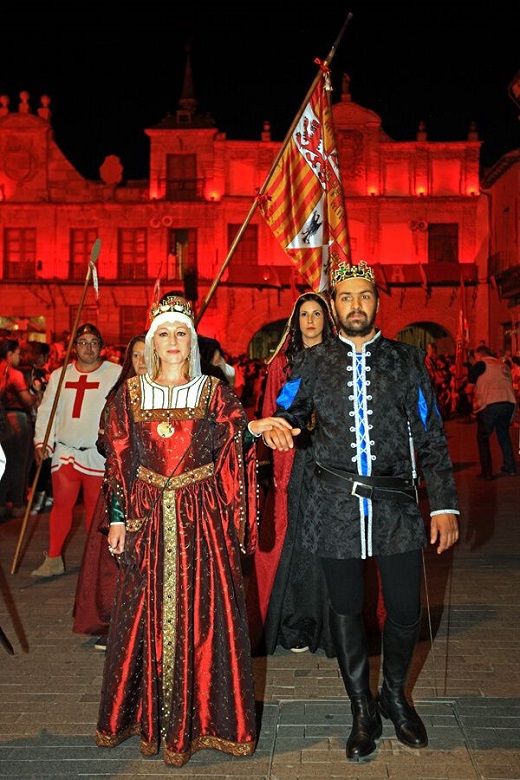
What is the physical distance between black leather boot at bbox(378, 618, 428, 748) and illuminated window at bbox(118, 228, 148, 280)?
33.1 metres

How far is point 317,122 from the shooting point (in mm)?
6824

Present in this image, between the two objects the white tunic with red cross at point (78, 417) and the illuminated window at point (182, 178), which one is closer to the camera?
the white tunic with red cross at point (78, 417)

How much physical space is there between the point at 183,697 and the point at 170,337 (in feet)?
4.82

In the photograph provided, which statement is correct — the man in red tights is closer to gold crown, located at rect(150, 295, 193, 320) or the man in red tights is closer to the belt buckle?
gold crown, located at rect(150, 295, 193, 320)

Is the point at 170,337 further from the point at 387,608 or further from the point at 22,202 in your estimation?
the point at 22,202

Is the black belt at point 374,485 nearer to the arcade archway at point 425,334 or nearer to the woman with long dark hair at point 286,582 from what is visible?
the woman with long dark hair at point 286,582

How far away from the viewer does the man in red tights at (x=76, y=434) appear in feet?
21.9

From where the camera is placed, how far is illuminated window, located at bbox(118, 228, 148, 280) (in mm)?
36000

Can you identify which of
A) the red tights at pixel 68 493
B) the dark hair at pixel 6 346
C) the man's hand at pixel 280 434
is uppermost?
the dark hair at pixel 6 346

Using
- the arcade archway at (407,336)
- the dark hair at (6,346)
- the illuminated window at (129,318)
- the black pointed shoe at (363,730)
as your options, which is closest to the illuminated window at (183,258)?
the illuminated window at (129,318)

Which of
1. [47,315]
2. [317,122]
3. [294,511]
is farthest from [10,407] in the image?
[47,315]

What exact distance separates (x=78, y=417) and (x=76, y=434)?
135mm

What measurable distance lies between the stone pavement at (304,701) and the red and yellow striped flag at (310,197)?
2600 millimetres

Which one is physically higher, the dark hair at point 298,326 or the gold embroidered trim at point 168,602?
the dark hair at point 298,326
